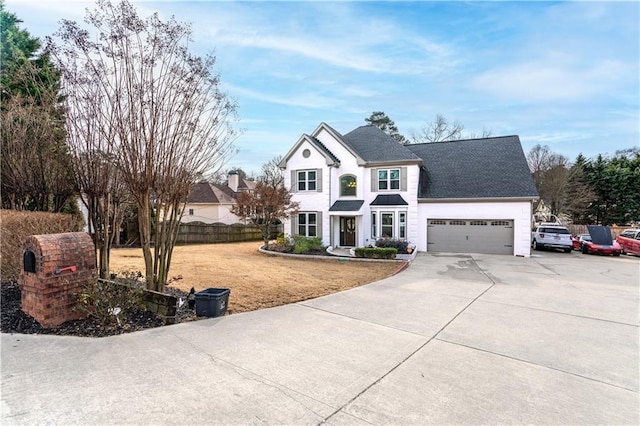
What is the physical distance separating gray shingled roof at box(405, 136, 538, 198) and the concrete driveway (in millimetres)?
11645

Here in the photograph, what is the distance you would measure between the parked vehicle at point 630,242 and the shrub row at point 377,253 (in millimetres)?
14927

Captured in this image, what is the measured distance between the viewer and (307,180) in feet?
64.6

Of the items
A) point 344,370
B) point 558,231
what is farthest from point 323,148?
point 344,370

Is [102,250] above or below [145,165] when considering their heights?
below

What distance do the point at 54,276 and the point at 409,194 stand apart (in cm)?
1661

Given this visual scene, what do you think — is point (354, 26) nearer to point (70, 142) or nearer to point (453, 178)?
point (70, 142)

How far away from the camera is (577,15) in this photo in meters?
8.81

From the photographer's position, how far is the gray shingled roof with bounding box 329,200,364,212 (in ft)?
60.1

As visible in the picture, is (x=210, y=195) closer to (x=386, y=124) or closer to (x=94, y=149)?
(x=386, y=124)

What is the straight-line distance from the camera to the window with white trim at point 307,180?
19.5 m

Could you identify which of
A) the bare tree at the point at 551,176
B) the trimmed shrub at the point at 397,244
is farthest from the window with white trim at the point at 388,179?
the bare tree at the point at 551,176

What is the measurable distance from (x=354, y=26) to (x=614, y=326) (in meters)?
10.2

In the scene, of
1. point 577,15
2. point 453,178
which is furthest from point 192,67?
point 453,178

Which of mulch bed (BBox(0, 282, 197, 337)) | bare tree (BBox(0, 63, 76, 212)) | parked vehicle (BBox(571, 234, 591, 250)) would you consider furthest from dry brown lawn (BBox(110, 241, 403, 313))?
parked vehicle (BBox(571, 234, 591, 250))
